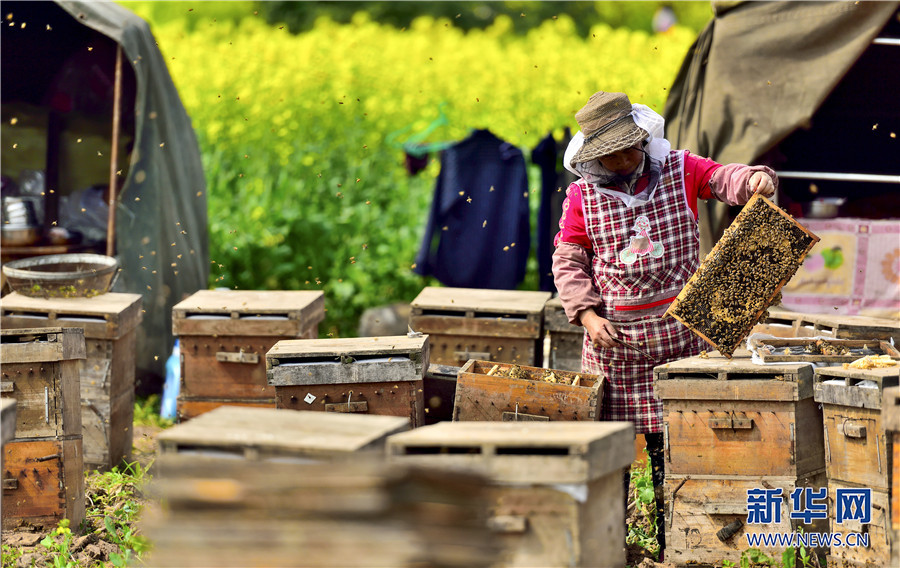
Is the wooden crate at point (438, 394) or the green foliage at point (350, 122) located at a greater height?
the green foliage at point (350, 122)

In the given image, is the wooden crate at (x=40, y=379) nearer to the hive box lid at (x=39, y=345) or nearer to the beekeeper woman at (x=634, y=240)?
the hive box lid at (x=39, y=345)

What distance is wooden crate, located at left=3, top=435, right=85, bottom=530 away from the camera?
4.73 meters

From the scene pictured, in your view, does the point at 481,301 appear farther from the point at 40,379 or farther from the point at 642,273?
the point at 40,379

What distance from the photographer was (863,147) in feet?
24.9

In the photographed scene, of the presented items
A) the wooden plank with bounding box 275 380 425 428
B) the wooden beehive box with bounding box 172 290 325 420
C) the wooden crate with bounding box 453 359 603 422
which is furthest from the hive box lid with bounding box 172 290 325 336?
the wooden crate with bounding box 453 359 603 422

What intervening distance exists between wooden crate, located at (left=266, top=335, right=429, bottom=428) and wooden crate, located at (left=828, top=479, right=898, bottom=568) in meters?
1.90

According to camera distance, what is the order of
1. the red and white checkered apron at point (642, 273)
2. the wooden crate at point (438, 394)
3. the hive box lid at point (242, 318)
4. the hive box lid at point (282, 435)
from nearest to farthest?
the hive box lid at point (282, 435) → the red and white checkered apron at point (642, 273) → the wooden crate at point (438, 394) → the hive box lid at point (242, 318)

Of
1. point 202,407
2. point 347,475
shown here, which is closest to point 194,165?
point 202,407

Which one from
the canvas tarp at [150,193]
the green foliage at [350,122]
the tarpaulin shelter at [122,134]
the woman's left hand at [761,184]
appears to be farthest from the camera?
the green foliage at [350,122]

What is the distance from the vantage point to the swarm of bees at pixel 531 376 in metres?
4.36

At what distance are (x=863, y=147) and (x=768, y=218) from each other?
398cm

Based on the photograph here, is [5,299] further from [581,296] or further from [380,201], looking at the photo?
[380,201]

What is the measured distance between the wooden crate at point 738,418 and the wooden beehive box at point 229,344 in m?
2.32

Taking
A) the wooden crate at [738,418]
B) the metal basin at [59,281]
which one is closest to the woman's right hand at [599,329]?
the wooden crate at [738,418]
